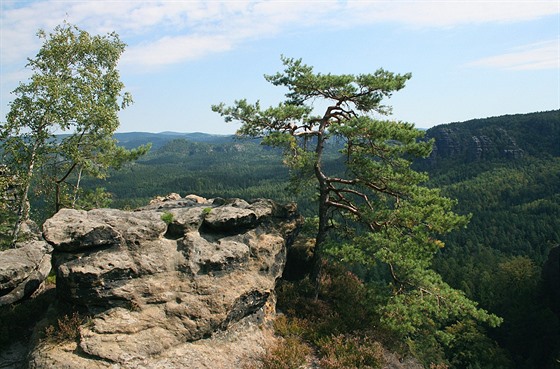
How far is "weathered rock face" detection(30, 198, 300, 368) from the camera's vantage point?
39.0 ft

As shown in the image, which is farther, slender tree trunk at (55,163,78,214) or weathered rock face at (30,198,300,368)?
slender tree trunk at (55,163,78,214)

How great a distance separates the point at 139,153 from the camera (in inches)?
905

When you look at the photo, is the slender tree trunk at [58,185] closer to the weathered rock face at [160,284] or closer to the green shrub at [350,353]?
the weathered rock face at [160,284]

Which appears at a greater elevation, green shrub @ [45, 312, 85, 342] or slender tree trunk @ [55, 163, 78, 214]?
slender tree trunk @ [55, 163, 78, 214]

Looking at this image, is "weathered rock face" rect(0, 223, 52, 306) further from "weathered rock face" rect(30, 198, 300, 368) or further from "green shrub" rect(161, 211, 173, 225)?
"green shrub" rect(161, 211, 173, 225)

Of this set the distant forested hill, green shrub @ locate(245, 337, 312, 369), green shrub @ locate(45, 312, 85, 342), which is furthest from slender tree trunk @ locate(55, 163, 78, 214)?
the distant forested hill

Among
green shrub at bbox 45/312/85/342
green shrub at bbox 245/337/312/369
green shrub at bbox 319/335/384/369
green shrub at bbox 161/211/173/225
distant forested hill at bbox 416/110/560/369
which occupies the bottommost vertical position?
distant forested hill at bbox 416/110/560/369

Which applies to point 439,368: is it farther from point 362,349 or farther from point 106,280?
point 106,280

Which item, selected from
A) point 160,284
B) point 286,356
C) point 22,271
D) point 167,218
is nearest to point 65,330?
point 160,284

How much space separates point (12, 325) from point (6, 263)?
2.53m

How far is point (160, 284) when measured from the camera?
13.5 m

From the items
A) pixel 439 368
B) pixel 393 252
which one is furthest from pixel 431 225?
pixel 439 368

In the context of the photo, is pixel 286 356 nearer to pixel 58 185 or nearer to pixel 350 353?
pixel 350 353

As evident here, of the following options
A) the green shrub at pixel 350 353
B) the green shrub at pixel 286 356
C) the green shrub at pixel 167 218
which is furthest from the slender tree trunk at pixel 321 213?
the green shrub at pixel 167 218
